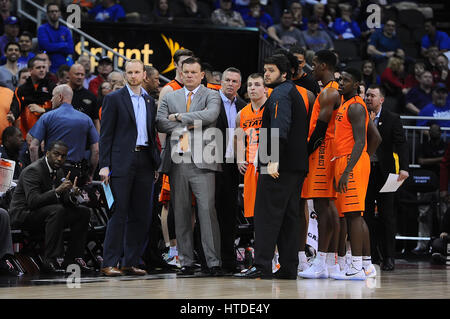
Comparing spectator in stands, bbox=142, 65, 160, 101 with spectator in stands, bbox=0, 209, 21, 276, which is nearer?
spectator in stands, bbox=0, 209, 21, 276

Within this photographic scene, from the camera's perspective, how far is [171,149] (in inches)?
324

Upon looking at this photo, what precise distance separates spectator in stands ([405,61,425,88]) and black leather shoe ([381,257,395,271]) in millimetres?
6815

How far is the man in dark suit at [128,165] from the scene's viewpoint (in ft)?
26.3

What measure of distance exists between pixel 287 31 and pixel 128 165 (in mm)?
9068

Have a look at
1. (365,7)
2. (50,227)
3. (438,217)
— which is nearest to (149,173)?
(50,227)

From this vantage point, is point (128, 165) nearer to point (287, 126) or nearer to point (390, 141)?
point (287, 126)

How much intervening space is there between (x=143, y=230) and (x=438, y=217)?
6.16 metres

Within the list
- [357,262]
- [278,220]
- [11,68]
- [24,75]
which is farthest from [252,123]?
[11,68]

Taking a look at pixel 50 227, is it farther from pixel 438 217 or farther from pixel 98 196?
pixel 438 217

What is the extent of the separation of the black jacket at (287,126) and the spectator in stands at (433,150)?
590 centimetres

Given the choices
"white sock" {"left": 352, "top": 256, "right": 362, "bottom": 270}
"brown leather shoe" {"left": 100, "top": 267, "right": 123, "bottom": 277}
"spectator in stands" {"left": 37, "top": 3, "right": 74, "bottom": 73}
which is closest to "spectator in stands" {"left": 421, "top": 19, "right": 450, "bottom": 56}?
"spectator in stands" {"left": 37, "top": 3, "right": 74, "bottom": 73}

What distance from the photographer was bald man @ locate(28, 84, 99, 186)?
364 inches

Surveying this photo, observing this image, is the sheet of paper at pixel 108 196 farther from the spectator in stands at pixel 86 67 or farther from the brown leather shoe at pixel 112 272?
the spectator in stands at pixel 86 67

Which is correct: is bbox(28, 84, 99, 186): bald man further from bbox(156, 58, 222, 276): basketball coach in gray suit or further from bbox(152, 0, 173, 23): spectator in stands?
bbox(152, 0, 173, 23): spectator in stands
